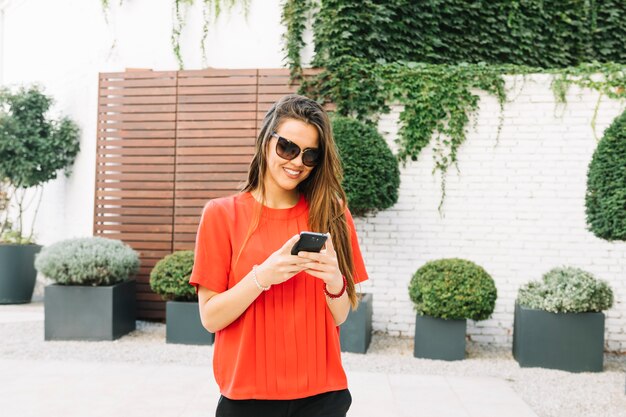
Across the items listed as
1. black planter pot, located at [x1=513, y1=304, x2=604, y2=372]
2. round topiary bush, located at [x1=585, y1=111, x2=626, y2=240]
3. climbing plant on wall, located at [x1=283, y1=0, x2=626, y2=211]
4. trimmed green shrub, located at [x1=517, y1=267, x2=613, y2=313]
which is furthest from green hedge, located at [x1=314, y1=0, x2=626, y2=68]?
black planter pot, located at [x1=513, y1=304, x2=604, y2=372]

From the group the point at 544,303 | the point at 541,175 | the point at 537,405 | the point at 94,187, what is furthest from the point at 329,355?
the point at 94,187

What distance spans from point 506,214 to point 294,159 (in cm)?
487

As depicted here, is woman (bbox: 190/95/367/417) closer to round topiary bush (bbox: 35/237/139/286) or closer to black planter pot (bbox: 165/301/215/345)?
black planter pot (bbox: 165/301/215/345)

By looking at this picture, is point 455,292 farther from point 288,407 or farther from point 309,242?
point 309,242

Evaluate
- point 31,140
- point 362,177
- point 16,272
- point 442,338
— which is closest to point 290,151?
point 362,177

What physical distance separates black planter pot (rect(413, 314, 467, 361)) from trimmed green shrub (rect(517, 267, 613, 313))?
0.67m

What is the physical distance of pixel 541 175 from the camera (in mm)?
5781

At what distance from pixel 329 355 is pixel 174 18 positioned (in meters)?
6.17

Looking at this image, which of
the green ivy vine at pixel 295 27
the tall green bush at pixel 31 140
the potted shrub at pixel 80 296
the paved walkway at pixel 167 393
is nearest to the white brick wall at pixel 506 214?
the green ivy vine at pixel 295 27

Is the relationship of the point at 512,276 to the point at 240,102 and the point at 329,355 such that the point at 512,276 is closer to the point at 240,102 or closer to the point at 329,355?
the point at 240,102

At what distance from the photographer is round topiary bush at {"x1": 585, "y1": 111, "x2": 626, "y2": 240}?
4.55 m

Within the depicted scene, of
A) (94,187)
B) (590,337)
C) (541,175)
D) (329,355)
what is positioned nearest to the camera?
(329,355)

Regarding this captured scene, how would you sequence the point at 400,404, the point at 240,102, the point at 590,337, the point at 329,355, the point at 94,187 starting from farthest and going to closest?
the point at 94,187, the point at 240,102, the point at 590,337, the point at 400,404, the point at 329,355

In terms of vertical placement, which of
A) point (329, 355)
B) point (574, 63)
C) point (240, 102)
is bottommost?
point (329, 355)
